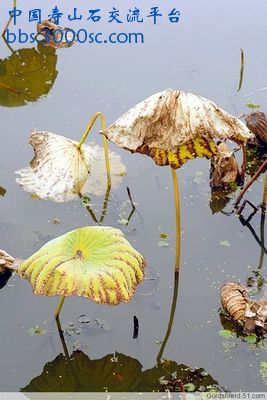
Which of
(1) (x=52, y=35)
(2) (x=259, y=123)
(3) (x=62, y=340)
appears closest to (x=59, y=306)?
(3) (x=62, y=340)

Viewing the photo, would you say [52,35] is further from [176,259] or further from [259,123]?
[176,259]

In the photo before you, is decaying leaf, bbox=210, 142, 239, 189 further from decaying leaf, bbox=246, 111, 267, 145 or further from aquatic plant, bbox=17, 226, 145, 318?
aquatic plant, bbox=17, 226, 145, 318

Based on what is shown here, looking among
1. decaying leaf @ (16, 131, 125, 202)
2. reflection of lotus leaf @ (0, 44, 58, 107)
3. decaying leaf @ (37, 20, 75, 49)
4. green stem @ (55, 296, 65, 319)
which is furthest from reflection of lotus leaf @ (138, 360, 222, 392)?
decaying leaf @ (37, 20, 75, 49)

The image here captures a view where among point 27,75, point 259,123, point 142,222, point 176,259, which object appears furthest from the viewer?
point 27,75

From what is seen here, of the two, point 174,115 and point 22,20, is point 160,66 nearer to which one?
point 22,20

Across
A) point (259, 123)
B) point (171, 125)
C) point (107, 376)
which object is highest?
point (171, 125)

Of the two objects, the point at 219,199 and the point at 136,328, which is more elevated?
the point at 219,199

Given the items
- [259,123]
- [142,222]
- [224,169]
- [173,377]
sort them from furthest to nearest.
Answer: [259,123] → [224,169] → [142,222] → [173,377]
